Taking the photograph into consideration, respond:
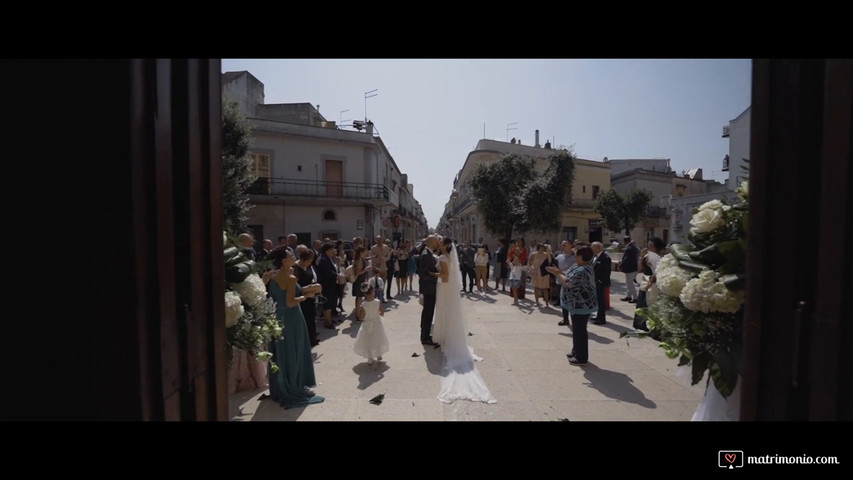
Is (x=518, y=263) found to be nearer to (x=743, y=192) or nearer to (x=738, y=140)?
(x=743, y=192)

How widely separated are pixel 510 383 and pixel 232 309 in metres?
3.42

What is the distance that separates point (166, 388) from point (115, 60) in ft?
3.54

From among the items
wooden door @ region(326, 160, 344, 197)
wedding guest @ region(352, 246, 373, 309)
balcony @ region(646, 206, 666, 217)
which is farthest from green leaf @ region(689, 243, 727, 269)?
balcony @ region(646, 206, 666, 217)

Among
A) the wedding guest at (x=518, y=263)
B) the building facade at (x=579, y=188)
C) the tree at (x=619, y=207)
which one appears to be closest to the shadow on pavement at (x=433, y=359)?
the wedding guest at (x=518, y=263)

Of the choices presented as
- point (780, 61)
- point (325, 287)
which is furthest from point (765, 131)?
point (325, 287)

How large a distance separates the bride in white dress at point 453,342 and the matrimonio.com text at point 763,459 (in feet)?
9.70

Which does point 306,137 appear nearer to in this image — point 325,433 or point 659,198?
point 325,433

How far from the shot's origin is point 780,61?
1.25 metres

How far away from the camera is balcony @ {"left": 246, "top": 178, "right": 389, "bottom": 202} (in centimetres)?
2083

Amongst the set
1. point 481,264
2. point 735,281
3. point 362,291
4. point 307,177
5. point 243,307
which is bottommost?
point 481,264

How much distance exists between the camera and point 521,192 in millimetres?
17891

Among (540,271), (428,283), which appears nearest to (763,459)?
(428,283)

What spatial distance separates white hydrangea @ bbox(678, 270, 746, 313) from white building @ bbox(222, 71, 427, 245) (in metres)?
17.7

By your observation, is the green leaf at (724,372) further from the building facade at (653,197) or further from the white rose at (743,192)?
the building facade at (653,197)
